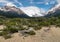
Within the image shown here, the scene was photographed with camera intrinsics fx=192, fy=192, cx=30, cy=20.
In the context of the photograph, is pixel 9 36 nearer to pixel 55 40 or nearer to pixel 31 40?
pixel 31 40

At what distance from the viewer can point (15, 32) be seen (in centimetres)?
2234

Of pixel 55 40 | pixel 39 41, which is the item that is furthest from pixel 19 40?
pixel 55 40

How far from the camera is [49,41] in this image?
57.6 ft

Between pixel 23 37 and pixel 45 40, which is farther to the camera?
pixel 23 37

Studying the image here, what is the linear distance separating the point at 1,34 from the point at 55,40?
628 cm

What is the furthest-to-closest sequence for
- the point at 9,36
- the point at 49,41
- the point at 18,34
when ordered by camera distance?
the point at 18,34 → the point at 9,36 → the point at 49,41

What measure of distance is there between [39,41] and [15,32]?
5341 millimetres

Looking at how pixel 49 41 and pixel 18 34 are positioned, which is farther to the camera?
pixel 18 34

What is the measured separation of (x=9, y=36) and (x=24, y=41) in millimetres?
2270

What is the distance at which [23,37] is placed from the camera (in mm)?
19703

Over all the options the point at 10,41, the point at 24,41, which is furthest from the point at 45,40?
the point at 10,41

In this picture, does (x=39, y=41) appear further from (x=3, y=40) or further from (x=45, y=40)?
(x=3, y=40)

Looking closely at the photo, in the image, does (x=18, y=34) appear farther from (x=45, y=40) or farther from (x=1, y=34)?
(x=45, y=40)

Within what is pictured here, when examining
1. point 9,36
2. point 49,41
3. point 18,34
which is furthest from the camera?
point 18,34
